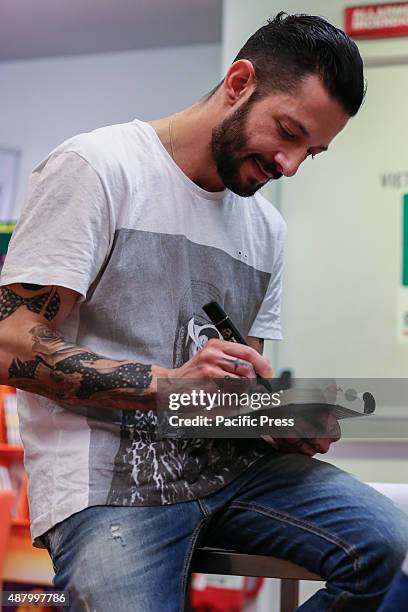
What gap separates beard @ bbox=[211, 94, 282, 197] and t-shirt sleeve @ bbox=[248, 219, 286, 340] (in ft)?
0.55

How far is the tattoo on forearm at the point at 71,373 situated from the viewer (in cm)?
88

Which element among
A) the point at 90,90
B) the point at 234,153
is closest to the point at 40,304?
the point at 234,153

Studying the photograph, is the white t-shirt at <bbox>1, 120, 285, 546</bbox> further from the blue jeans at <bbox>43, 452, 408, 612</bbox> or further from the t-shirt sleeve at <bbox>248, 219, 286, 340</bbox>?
the t-shirt sleeve at <bbox>248, 219, 286, 340</bbox>

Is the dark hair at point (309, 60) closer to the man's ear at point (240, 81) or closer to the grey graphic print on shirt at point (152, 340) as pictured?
the man's ear at point (240, 81)

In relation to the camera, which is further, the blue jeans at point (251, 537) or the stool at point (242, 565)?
the stool at point (242, 565)

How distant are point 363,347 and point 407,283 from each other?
0.23 meters

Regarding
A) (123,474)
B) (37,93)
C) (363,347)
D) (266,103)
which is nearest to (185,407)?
(123,474)

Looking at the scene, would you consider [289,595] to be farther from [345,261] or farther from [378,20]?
[378,20]

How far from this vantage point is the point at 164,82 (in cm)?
335

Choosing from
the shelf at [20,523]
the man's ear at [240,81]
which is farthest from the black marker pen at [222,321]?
the shelf at [20,523]

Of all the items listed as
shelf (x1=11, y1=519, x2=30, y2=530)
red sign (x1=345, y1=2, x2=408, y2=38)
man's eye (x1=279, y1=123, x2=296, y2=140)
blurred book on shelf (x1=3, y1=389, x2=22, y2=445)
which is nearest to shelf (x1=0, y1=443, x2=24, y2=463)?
blurred book on shelf (x1=3, y1=389, x2=22, y2=445)

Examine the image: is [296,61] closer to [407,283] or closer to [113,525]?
[113,525]

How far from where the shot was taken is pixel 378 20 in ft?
7.64

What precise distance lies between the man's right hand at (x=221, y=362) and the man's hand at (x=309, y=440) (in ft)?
0.30
